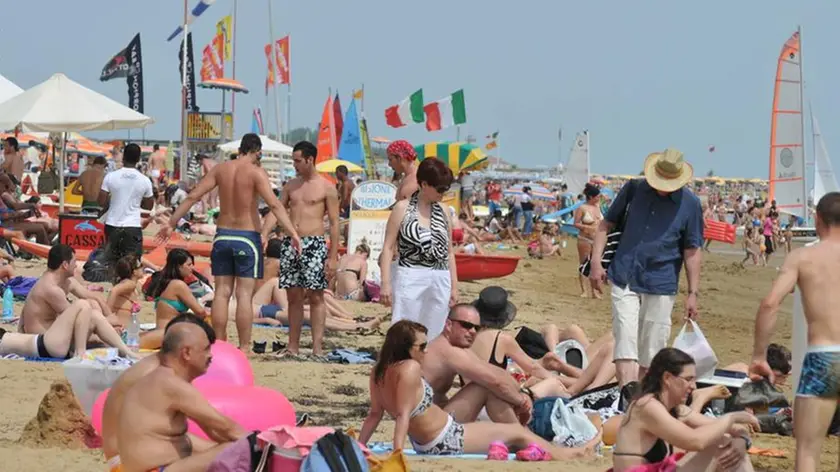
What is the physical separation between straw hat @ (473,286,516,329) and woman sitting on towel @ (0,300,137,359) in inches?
94.6

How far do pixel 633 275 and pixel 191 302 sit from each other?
3.10 m

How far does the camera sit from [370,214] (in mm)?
14727

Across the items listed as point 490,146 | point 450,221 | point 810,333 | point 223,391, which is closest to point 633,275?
point 450,221

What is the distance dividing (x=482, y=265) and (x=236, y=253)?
815 cm

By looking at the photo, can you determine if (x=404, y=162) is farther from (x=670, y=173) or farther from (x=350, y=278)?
(x=350, y=278)

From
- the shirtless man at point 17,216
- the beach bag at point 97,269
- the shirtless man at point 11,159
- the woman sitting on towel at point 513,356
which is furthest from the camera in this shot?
the shirtless man at point 11,159

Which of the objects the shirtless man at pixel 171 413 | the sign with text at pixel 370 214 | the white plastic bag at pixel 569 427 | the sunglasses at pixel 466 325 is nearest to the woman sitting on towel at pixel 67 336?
the sunglasses at pixel 466 325

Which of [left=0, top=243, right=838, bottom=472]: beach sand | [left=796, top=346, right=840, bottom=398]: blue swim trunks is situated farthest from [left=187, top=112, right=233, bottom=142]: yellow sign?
[left=796, top=346, right=840, bottom=398]: blue swim trunks

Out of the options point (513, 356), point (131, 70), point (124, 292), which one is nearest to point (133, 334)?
point (124, 292)

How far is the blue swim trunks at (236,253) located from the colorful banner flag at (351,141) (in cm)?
2336

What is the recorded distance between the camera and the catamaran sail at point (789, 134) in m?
35.3

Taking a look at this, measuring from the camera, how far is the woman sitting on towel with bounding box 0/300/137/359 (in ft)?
26.4

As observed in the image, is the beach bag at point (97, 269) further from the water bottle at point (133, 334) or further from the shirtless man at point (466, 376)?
the shirtless man at point (466, 376)

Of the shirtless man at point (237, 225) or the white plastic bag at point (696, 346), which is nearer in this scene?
the white plastic bag at point (696, 346)
